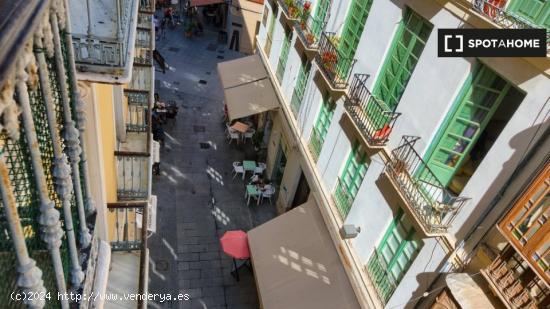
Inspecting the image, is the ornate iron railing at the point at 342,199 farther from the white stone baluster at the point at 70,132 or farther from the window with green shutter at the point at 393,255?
the white stone baluster at the point at 70,132

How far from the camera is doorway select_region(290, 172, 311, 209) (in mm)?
15758

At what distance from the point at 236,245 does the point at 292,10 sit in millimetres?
9570

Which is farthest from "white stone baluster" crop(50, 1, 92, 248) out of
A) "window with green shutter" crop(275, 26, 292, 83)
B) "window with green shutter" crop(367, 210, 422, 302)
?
"window with green shutter" crop(275, 26, 292, 83)

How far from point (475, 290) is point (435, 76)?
14.2 feet

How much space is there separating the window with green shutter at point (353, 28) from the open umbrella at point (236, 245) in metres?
6.86

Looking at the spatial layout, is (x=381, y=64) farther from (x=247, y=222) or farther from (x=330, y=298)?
(x=247, y=222)

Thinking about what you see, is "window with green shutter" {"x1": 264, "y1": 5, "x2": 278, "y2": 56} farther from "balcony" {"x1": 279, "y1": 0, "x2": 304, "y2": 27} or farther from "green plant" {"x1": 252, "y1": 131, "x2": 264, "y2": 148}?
"green plant" {"x1": 252, "y1": 131, "x2": 264, "y2": 148}

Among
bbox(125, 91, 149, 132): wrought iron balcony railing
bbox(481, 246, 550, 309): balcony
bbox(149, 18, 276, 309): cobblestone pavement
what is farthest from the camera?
bbox(149, 18, 276, 309): cobblestone pavement

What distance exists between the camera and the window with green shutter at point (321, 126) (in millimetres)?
13492

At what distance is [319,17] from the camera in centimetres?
1477

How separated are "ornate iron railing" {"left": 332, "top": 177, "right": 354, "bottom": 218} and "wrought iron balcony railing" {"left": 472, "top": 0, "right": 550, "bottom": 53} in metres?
6.28

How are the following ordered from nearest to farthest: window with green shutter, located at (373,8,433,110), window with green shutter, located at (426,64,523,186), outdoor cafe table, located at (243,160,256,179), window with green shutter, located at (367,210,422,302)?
window with green shutter, located at (426,64,523,186) < window with green shutter, located at (373,8,433,110) < window with green shutter, located at (367,210,422,302) < outdoor cafe table, located at (243,160,256,179)

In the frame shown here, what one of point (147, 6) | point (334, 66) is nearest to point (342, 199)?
point (334, 66)

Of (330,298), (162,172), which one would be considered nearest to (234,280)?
(330,298)
